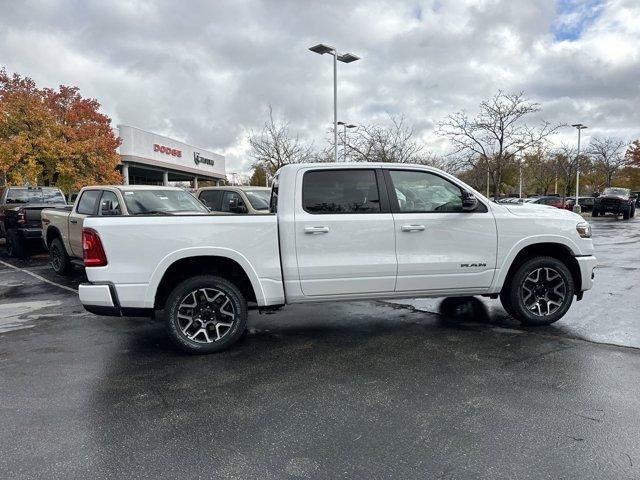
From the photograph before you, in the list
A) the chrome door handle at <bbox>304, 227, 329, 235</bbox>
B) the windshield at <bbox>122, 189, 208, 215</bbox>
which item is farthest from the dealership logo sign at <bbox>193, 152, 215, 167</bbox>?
the chrome door handle at <bbox>304, 227, 329, 235</bbox>

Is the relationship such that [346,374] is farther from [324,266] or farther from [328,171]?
[328,171]

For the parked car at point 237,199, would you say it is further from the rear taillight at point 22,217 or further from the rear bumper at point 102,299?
the rear bumper at point 102,299

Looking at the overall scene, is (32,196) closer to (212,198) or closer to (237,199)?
(212,198)

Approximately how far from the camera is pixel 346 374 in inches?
163

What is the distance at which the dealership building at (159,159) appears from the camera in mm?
35062

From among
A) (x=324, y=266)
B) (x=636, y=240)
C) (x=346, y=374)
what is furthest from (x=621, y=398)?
(x=636, y=240)

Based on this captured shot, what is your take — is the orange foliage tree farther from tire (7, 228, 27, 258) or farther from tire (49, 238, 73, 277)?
tire (49, 238, 73, 277)

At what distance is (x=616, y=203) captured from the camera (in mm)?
29406

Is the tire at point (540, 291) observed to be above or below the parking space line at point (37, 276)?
above

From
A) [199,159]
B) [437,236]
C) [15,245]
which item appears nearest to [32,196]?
[15,245]

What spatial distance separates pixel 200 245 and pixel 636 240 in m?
16.7

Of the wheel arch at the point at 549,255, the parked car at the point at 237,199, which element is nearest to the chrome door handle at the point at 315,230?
the wheel arch at the point at 549,255

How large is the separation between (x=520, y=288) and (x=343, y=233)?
2248 mm

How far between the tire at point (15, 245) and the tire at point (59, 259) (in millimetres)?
2911
